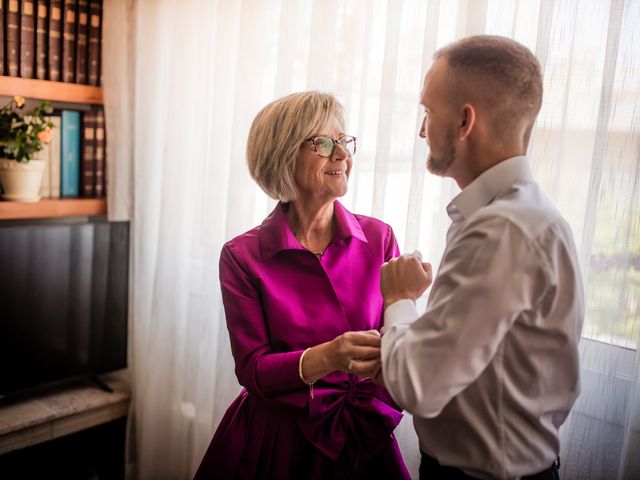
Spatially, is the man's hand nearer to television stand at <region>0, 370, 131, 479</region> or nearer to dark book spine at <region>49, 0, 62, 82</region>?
television stand at <region>0, 370, 131, 479</region>

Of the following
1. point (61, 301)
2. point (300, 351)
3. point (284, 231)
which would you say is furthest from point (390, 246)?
point (61, 301)

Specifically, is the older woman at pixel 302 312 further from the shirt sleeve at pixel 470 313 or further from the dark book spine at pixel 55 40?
the dark book spine at pixel 55 40

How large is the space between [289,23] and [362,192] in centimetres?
63

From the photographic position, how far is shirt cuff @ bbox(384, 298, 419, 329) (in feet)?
3.75

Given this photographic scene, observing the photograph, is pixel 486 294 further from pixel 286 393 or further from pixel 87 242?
pixel 87 242

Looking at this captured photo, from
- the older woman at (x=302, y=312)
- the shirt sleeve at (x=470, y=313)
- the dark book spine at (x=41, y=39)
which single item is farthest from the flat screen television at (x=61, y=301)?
the shirt sleeve at (x=470, y=313)

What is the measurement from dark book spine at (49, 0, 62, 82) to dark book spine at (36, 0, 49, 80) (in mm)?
20

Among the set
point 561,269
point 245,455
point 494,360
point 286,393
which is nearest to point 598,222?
point 561,269

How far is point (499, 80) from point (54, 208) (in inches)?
82.8

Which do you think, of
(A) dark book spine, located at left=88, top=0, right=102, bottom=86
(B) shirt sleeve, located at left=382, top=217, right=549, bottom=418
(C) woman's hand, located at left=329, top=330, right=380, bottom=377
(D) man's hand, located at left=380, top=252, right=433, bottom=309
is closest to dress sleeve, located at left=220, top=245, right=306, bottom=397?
(C) woman's hand, located at left=329, top=330, right=380, bottom=377

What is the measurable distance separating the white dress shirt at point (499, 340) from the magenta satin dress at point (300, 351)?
1.34 feet

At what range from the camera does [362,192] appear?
6.07 feet

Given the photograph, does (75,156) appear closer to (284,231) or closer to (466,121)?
(284,231)

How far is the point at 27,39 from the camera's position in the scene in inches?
97.1
